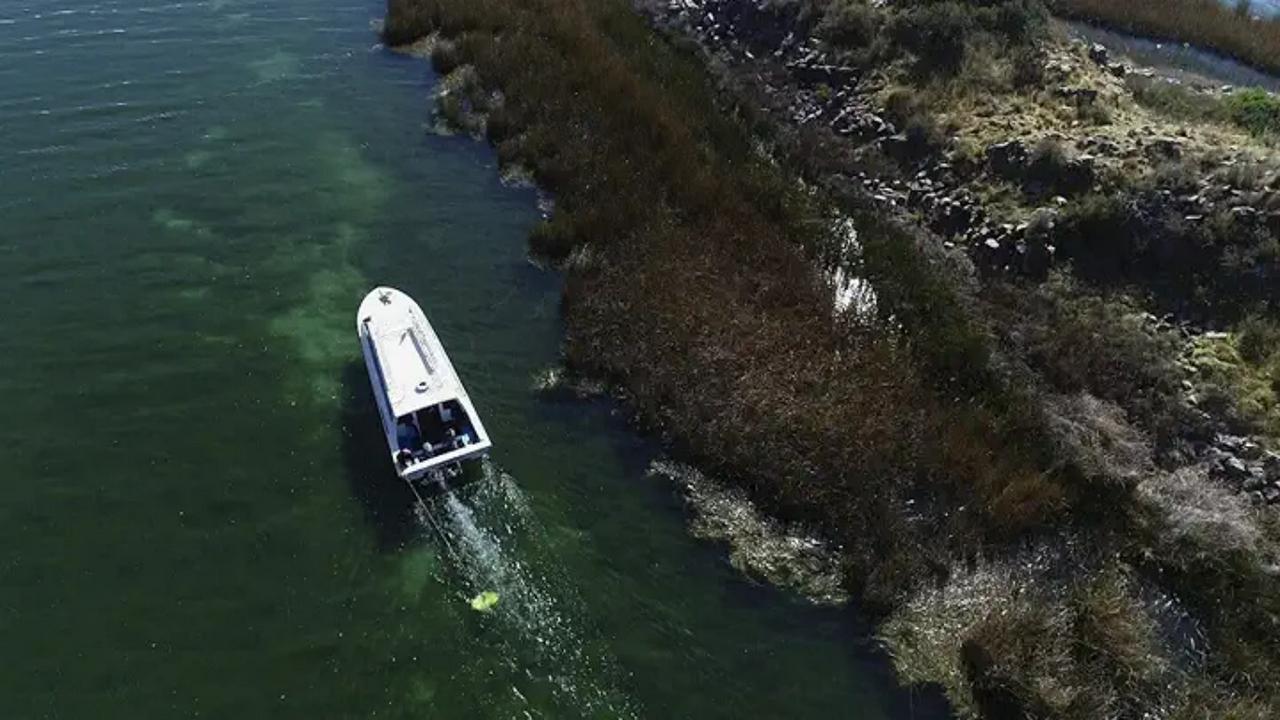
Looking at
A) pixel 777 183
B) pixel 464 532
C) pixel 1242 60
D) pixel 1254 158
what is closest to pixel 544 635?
pixel 464 532

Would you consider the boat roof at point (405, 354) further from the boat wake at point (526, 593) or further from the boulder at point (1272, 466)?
the boulder at point (1272, 466)

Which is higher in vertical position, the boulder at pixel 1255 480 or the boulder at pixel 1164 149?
the boulder at pixel 1164 149

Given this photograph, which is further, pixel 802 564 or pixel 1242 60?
pixel 1242 60

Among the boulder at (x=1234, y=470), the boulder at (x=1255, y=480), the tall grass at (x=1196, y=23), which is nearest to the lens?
the boulder at (x=1255, y=480)

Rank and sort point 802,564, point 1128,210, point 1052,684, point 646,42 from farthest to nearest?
point 646,42 → point 1128,210 → point 802,564 → point 1052,684

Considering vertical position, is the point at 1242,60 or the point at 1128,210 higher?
the point at 1242,60

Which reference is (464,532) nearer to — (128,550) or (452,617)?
(452,617)

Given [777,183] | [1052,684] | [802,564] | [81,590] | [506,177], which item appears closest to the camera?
[1052,684]

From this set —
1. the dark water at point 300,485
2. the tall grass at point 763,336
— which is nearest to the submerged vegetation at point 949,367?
the tall grass at point 763,336
